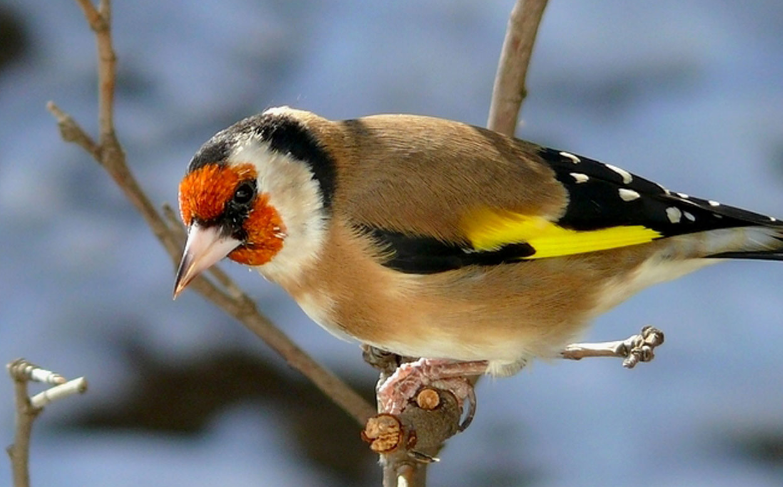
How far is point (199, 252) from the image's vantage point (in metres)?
1.66

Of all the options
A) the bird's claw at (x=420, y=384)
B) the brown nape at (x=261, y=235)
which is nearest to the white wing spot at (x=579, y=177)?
the bird's claw at (x=420, y=384)

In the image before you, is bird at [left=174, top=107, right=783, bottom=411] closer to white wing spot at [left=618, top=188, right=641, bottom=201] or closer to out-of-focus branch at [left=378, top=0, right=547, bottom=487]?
white wing spot at [left=618, top=188, right=641, bottom=201]

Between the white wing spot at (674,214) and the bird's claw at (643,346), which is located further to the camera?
the white wing spot at (674,214)

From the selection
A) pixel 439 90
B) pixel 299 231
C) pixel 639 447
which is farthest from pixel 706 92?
pixel 299 231

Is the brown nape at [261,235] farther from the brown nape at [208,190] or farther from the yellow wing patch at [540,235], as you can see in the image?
the yellow wing patch at [540,235]

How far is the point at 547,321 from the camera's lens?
75.8 inches

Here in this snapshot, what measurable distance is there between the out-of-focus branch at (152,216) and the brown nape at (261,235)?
13 centimetres

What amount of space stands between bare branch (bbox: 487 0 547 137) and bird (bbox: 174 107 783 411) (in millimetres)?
256

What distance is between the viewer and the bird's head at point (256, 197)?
1.68 metres

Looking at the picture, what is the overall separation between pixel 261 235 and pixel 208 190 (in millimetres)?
135

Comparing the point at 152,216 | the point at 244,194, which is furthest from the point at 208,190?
the point at 152,216

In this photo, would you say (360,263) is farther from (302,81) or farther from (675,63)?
(675,63)

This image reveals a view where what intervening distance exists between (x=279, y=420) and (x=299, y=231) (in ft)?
5.44

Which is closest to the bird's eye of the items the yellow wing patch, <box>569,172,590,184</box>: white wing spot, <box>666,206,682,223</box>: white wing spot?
the yellow wing patch
